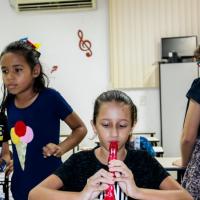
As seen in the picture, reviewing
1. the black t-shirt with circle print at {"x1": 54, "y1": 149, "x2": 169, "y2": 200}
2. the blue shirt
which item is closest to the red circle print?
the blue shirt

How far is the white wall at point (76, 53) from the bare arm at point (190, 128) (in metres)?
3.46

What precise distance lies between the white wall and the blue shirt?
11.6 feet

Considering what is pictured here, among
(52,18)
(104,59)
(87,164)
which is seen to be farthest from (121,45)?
(87,164)

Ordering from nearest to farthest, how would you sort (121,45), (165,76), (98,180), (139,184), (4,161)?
(98,180) < (139,184) < (4,161) < (165,76) < (121,45)

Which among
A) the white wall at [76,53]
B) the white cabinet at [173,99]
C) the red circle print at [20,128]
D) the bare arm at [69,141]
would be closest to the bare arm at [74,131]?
the bare arm at [69,141]

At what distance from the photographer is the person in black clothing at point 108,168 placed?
103 cm

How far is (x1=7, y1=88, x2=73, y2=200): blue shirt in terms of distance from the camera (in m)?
1.44

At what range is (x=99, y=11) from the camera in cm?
508

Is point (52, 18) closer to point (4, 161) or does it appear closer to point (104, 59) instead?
point (104, 59)

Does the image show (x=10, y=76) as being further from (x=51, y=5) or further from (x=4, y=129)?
(x=51, y=5)

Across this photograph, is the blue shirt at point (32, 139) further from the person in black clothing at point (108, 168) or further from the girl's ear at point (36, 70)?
the person in black clothing at point (108, 168)

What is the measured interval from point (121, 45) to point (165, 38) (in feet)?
2.21

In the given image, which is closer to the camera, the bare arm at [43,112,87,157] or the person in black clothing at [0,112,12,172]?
the bare arm at [43,112,87,157]

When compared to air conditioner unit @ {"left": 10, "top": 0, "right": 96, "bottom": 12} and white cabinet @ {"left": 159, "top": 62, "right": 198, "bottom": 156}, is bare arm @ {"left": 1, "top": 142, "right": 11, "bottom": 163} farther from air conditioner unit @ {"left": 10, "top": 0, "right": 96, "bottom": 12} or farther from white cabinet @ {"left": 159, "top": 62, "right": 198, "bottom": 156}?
air conditioner unit @ {"left": 10, "top": 0, "right": 96, "bottom": 12}
